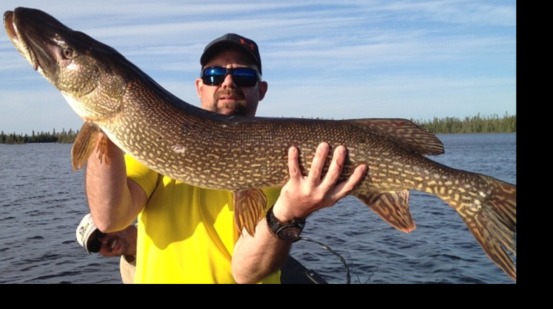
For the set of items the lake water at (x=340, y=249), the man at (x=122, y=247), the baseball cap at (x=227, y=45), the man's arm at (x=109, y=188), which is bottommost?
the lake water at (x=340, y=249)

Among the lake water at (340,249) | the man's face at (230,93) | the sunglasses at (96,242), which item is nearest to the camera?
the man's face at (230,93)

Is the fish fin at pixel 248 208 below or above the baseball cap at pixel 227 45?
below

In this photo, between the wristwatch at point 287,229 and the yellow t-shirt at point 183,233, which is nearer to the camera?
the wristwatch at point 287,229

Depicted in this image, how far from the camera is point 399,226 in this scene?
235 centimetres

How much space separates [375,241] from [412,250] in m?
0.73

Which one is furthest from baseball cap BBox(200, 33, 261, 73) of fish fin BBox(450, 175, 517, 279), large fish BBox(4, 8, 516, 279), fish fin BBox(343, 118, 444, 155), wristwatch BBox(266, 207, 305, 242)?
fish fin BBox(450, 175, 517, 279)

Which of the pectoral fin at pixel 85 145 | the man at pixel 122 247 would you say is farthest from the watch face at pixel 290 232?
the man at pixel 122 247

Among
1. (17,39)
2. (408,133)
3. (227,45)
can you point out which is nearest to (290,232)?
(408,133)

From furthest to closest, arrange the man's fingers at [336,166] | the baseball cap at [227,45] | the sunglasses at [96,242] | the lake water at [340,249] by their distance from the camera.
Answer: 1. the lake water at [340,249]
2. the sunglasses at [96,242]
3. the baseball cap at [227,45]
4. the man's fingers at [336,166]

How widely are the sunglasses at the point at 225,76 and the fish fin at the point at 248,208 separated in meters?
0.74

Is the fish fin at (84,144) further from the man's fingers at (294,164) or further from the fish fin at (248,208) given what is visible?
the man's fingers at (294,164)

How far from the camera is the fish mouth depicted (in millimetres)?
2404

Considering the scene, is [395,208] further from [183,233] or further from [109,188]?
[109,188]

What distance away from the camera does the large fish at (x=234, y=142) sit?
2.34 metres
